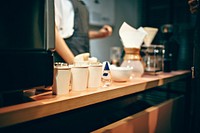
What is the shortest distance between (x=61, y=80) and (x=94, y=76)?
0.20 meters

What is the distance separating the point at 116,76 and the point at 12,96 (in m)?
0.62

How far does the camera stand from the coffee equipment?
566mm

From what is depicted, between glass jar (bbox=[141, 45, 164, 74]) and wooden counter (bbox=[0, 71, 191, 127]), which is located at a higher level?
glass jar (bbox=[141, 45, 164, 74])

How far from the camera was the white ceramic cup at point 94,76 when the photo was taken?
3.04 ft

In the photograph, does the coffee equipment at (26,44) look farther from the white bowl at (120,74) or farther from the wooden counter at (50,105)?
the white bowl at (120,74)

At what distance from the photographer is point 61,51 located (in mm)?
1196

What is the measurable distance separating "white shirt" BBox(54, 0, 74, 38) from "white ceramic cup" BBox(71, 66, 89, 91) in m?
0.98

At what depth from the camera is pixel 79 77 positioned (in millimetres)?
864

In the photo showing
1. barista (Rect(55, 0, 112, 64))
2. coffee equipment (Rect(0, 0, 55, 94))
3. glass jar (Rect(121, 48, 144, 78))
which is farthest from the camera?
barista (Rect(55, 0, 112, 64))

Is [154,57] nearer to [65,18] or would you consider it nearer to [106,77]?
[106,77]

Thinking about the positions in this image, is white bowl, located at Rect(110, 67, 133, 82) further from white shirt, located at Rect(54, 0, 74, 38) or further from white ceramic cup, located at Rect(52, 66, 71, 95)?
white shirt, located at Rect(54, 0, 74, 38)

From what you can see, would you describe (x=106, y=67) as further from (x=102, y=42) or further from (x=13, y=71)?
(x=102, y=42)

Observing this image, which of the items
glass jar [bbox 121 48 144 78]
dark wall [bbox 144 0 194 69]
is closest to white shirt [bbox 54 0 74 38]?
glass jar [bbox 121 48 144 78]

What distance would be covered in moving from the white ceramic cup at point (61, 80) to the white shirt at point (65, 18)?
1.02 metres
